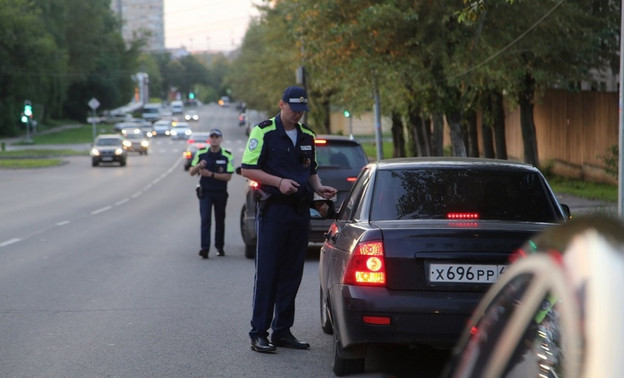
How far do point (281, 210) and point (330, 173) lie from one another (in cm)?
654

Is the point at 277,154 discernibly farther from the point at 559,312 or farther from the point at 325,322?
the point at 559,312

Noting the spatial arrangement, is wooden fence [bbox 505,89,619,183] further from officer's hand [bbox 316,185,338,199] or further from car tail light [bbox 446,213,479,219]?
car tail light [bbox 446,213,479,219]

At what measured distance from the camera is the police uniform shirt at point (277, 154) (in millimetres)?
8422

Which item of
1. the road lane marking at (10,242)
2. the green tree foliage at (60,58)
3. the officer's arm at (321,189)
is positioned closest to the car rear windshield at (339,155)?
the road lane marking at (10,242)

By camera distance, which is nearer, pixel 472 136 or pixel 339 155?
pixel 339 155

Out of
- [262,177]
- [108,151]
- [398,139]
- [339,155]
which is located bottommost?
[108,151]

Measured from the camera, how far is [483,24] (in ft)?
81.5

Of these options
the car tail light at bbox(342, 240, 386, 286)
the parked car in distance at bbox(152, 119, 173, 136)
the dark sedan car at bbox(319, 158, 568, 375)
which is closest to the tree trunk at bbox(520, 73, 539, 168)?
the dark sedan car at bbox(319, 158, 568, 375)

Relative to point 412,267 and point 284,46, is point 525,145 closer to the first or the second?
point 284,46

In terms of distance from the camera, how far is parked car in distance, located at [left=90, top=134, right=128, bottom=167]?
5356 centimetres

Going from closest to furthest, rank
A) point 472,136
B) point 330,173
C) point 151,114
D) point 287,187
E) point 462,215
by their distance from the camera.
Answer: point 462,215
point 287,187
point 330,173
point 472,136
point 151,114

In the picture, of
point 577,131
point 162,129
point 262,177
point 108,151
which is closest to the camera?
point 262,177

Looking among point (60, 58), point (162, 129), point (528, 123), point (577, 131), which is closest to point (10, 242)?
point (528, 123)

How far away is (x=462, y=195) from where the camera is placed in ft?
25.1
